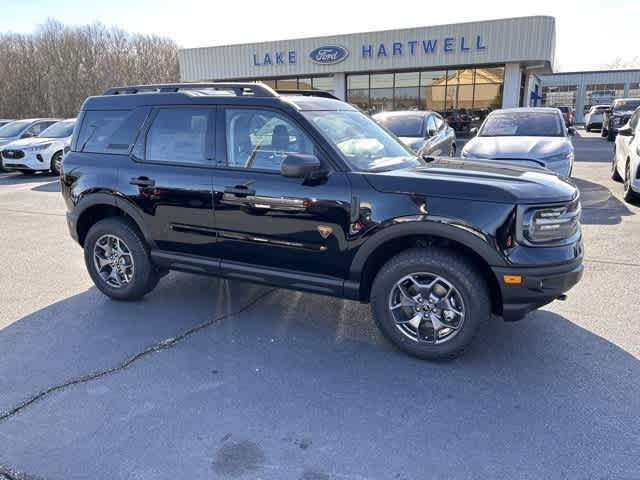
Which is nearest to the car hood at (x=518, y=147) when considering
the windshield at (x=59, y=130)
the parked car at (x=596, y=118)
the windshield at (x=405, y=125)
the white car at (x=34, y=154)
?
the windshield at (x=405, y=125)

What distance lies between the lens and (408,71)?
23.9m

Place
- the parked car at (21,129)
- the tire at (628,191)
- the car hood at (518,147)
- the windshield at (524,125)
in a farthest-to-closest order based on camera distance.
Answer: the parked car at (21,129), the windshield at (524,125), the tire at (628,191), the car hood at (518,147)

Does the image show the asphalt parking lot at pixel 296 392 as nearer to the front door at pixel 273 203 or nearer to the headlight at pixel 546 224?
the front door at pixel 273 203

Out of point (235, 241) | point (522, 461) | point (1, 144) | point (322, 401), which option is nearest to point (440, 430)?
point (522, 461)

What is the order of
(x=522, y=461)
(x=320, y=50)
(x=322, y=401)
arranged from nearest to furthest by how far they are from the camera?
1. (x=522, y=461)
2. (x=322, y=401)
3. (x=320, y=50)

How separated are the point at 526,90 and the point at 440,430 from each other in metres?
26.7

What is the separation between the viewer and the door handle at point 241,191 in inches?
146

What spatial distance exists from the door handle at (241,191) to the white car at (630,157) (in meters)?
7.15

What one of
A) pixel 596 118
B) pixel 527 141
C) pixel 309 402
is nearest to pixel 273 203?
pixel 309 402

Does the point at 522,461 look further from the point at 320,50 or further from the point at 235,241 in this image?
the point at 320,50

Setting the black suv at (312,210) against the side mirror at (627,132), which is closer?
the black suv at (312,210)

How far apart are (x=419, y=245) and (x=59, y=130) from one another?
1478 centimetres

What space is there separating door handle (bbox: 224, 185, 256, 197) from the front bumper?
6.20ft

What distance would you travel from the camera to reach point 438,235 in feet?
10.4
